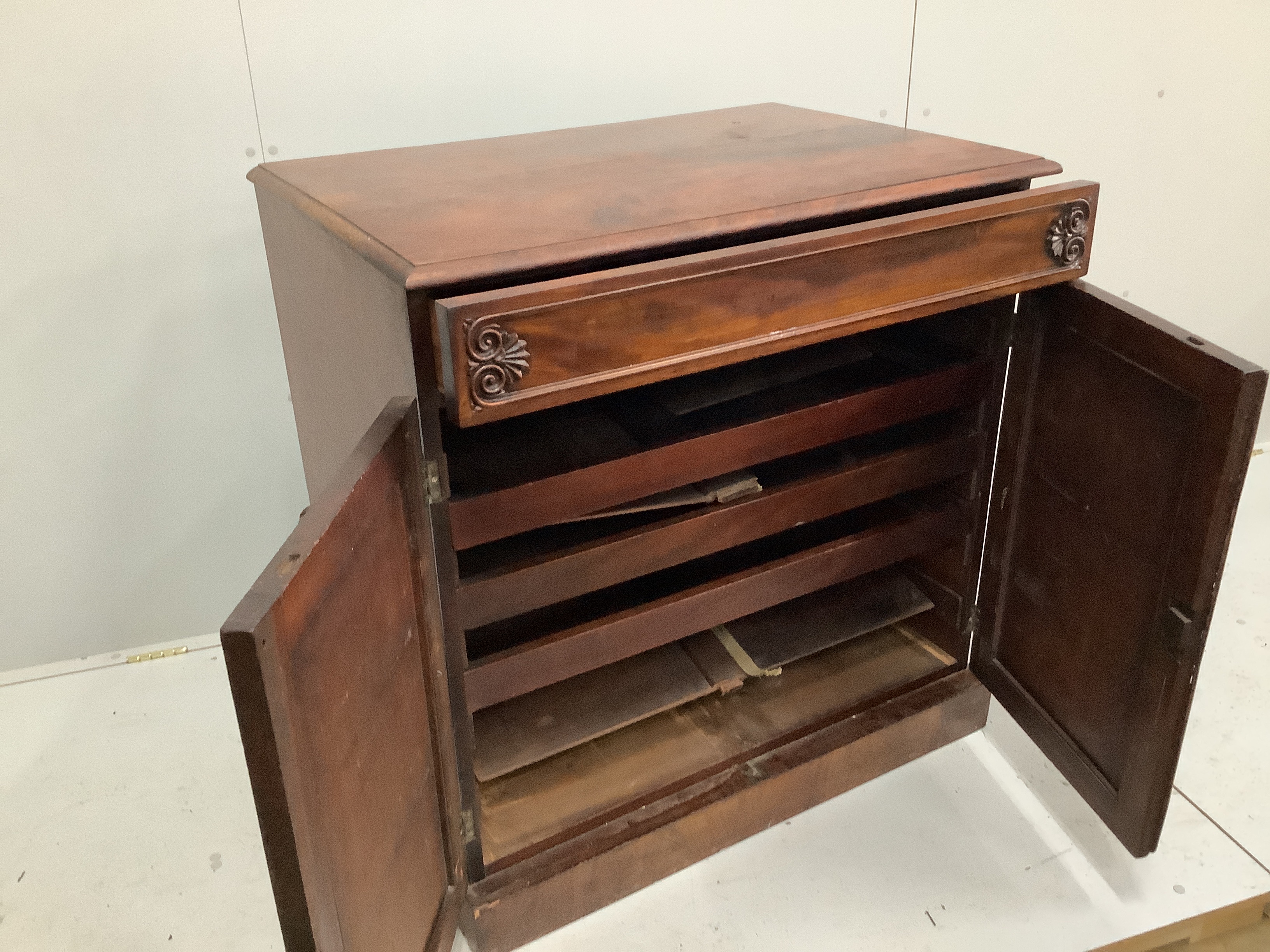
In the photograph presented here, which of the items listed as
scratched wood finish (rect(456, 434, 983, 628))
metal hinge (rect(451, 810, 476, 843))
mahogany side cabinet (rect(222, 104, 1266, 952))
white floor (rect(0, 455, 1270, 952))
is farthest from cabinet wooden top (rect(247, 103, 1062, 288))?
white floor (rect(0, 455, 1270, 952))

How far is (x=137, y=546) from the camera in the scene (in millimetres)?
1520

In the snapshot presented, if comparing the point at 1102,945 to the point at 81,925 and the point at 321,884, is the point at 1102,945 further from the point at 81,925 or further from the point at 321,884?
the point at 81,925

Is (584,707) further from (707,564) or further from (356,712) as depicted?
(356,712)

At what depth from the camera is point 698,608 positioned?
109 centimetres

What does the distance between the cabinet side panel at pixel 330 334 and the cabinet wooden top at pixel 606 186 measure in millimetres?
32

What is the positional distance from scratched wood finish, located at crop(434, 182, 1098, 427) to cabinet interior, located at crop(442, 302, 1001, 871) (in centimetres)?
15

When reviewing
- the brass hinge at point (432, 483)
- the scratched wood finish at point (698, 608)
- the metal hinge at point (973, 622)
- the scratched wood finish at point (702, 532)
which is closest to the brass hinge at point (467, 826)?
the scratched wood finish at point (698, 608)

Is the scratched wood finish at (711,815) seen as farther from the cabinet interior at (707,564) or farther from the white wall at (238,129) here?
the white wall at (238,129)

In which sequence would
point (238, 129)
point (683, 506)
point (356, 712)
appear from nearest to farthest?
point (356, 712) < point (683, 506) < point (238, 129)

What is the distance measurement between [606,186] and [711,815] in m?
0.73

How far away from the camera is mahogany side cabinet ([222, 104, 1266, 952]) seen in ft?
2.42

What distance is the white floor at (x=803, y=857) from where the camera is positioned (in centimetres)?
108

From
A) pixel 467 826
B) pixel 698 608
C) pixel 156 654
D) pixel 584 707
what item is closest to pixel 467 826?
pixel 467 826

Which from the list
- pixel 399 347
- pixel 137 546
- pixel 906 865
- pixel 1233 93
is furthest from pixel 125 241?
pixel 1233 93
